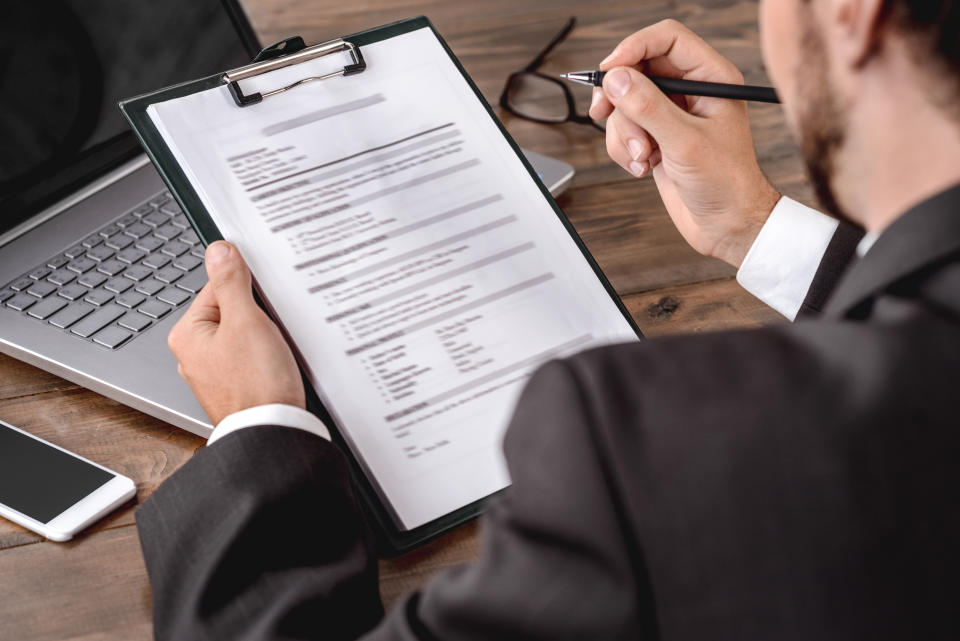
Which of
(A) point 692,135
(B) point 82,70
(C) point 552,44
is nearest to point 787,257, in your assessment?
(A) point 692,135

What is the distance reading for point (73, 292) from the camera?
2.46 ft

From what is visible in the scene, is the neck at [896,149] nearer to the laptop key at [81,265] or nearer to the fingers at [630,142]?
the fingers at [630,142]

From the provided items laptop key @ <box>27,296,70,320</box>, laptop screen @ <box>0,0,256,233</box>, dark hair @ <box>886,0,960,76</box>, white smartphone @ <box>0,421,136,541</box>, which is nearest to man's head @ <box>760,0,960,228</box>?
dark hair @ <box>886,0,960,76</box>

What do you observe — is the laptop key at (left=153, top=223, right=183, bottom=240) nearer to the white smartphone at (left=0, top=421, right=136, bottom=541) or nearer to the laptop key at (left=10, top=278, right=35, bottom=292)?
the laptop key at (left=10, top=278, right=35, bottom=292)

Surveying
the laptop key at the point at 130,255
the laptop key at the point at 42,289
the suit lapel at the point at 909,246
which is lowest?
the laptop key at the point at 130,255

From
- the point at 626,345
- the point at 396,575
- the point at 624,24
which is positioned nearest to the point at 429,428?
the point at 396,575

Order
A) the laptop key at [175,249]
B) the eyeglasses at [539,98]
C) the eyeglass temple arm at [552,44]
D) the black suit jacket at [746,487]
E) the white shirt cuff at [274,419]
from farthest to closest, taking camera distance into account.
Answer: the eyeglass temple arm at [552,44]
the eyeglasses at [539,98]
the laptop key at [175,249]
the white shirt cuff at [274,419]
the black suit jacket at [746,487]

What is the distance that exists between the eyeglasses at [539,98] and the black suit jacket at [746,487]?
28.0 inches

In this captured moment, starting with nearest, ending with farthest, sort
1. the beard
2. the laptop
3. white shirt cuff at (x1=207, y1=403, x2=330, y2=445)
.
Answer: the beard
white shirt cuff at (x1=207, y1=403, x2=330, y2=445)
the laptop

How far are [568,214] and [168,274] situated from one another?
1.41 feet

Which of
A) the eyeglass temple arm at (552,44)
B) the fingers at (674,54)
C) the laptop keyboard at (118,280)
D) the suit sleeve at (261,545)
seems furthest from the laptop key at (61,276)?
the eyeglass temple arm at (552,44)

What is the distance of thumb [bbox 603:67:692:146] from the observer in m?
0.73

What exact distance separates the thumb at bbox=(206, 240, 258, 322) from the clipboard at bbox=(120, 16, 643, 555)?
0.02 metres

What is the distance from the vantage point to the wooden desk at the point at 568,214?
1.83ft
